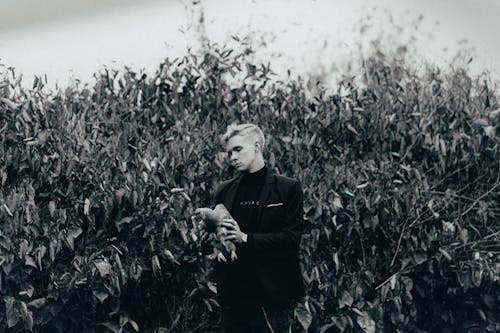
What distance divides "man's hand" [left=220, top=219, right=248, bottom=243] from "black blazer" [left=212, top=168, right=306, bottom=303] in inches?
2.6

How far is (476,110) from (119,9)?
2844mm

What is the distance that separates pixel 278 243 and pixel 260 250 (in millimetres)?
100

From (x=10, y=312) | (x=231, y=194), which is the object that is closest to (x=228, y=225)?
(x=231, y=194)

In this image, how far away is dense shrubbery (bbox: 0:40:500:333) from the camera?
5383 mm

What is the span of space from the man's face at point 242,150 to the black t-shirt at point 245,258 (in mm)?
97

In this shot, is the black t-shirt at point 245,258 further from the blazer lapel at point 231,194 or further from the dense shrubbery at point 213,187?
the dense shrubbery at point 213,187

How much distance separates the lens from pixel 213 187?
18.7 ft

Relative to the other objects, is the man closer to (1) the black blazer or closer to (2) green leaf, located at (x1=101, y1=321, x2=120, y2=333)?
(1) the black blazer

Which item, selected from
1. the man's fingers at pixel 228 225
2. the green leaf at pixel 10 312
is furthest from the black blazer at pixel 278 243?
the green leaf at pixel 10 312

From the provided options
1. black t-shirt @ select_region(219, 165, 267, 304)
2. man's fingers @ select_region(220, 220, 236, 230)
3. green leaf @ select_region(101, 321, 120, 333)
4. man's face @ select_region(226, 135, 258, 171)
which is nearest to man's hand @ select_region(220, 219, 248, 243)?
man's fingers @ select_region(220, 220, 236, 230)

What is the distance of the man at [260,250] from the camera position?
14.6ft

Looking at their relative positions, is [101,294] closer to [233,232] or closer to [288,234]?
[233,232]

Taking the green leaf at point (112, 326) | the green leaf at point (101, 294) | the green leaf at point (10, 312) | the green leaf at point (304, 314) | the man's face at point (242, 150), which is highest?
the man's face at point (242, 150)

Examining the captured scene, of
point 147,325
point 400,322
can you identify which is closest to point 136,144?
point 147,325
